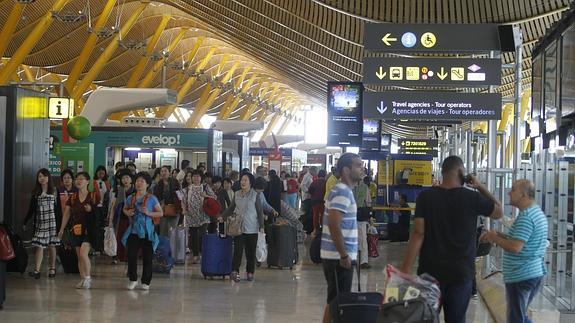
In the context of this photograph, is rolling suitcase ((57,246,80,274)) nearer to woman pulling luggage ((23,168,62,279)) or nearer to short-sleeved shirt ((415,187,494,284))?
woman pulling luggage ((23,168,62,279))

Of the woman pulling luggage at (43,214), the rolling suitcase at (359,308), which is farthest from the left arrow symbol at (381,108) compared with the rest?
the rolling suitcase at (359,308)

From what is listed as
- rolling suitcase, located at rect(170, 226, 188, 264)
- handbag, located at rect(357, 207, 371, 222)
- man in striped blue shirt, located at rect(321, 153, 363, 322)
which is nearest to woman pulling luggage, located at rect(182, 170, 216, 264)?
rolling suitcase, located at rect(170, 226, 188, 264)

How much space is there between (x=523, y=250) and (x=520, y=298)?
1.28 feet

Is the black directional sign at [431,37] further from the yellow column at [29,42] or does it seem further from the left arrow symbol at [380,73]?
the yellow column at [29,42]

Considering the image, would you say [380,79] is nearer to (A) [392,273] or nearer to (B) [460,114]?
(B) [460,114]

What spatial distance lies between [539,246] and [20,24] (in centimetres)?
4222

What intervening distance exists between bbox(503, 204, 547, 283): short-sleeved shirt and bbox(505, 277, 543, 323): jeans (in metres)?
0.05

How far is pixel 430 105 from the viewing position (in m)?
13.7

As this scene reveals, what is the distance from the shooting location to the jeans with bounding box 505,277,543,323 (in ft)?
23.4

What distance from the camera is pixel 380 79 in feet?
43.4

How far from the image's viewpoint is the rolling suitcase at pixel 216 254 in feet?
44.4

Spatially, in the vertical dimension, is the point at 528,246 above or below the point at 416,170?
below

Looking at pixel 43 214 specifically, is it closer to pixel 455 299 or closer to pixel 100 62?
pixel 455 299

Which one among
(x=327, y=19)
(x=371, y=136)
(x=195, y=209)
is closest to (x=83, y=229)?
(x=195, y=209)
